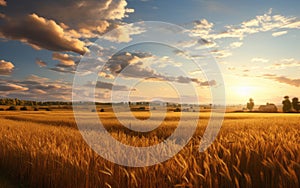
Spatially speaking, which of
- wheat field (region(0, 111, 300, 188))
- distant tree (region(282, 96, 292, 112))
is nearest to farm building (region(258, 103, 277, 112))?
distant tree (region(282, 96, 292, 112))

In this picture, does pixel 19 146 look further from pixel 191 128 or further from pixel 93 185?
pixel 191 128

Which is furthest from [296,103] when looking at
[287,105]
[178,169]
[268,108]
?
[178,169]

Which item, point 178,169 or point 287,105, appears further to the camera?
point 287,105

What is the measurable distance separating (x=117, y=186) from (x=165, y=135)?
32.2ft

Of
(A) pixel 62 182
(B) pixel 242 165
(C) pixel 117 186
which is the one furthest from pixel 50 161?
(B) pixel 242 165

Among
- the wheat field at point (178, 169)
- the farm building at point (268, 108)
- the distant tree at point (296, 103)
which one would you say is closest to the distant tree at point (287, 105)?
the distant tree at point (296, 103)

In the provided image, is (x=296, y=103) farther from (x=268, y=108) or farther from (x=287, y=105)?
(x=268, y=108)

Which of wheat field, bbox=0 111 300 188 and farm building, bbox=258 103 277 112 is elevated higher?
farm building, bbox=258 103 277 112

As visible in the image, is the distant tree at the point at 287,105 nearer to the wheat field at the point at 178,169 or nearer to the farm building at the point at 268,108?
the farm building at the point at 268,108

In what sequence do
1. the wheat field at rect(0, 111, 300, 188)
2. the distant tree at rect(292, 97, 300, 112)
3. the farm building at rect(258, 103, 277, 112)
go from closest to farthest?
the wheat field at rect(0, 111, 300, 188)
the farm building at rect(258, 103, 277, 112)
the distant tree at rect(292, 97, 300, 112)

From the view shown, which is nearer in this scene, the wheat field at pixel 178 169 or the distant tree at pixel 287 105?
the wheat field at pixel 178 169

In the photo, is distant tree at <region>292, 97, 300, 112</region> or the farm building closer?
the farm building

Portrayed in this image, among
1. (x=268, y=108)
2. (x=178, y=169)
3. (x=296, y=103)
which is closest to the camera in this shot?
(x=178, y=169)

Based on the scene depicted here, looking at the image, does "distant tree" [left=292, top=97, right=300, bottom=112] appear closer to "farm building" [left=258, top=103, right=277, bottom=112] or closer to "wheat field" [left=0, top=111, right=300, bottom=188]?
"farm building" [left=258, top=103, right=277, bottom=112]
